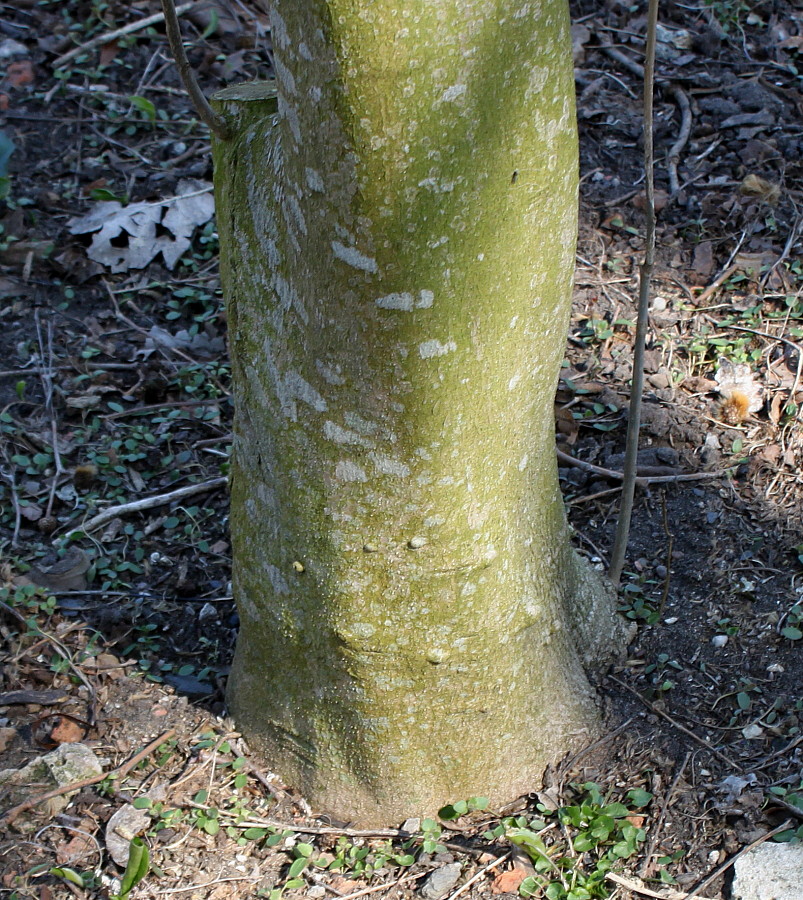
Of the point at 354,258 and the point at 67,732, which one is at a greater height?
the point at 354,258

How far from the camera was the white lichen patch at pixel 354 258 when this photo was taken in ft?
4.68

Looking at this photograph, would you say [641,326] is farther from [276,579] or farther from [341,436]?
[276,579]

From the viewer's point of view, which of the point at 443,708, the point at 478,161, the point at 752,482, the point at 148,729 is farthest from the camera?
the point at 752,482

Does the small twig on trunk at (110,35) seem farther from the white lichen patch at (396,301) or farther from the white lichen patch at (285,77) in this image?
the white lichen patch at (396,301)

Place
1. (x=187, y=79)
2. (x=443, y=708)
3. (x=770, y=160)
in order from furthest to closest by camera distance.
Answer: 1. (x=770, y=160)
2. (x=443, y=708)
3. (x=187, y=79)

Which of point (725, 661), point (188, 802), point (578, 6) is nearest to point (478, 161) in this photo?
point (725, 661)

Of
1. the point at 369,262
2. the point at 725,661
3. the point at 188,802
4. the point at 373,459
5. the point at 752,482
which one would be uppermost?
the point at 369,262

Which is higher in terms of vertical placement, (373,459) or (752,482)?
(373,459)

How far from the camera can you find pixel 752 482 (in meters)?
2.55

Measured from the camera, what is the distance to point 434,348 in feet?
4.91

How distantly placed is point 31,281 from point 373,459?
258cm

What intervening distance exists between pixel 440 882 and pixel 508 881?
0.14 metres

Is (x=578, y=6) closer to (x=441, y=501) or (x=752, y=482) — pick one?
(x=752, y=482)

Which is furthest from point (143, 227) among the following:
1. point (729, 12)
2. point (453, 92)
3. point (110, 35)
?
point (729, 12)
